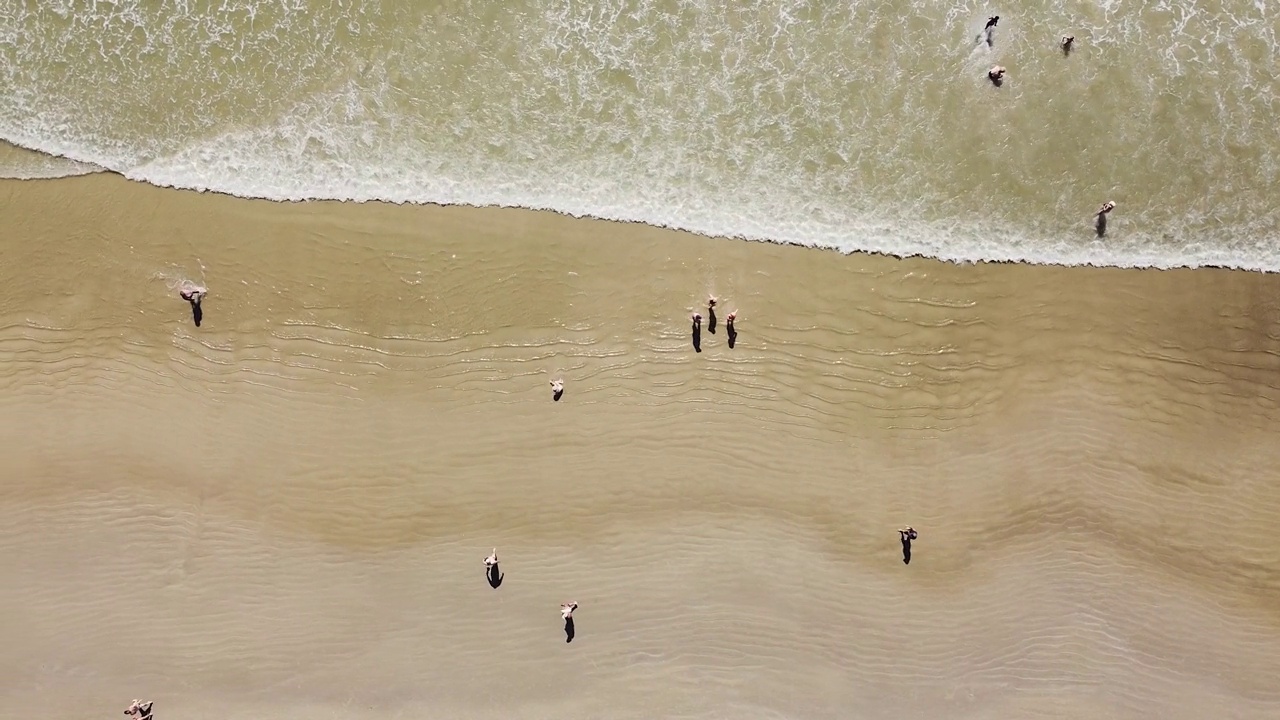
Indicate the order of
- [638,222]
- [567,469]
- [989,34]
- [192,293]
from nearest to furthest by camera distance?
[192,293] < [567,469] < [638,222] < [989,34]

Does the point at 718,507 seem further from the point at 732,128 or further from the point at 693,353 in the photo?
the point at 732,128

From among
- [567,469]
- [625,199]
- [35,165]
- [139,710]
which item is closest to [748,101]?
[625,199]

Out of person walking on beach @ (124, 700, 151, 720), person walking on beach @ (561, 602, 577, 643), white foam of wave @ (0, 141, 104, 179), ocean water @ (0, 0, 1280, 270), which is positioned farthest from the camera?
ocean water @ (0, 0, 1280, 270)

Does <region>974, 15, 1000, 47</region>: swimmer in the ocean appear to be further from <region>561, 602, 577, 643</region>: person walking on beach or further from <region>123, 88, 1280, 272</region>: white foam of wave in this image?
<region>561, 602, 577, 643</region>: person walking on beach

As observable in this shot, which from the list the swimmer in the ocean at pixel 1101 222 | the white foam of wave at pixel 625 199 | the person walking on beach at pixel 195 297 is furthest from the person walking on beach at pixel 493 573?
the swimmer in the ocean at pixel 1101 222

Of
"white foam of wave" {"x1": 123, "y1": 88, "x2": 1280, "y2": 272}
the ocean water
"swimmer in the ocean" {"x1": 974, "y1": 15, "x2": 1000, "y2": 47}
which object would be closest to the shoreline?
"white foam of wave" {"x1": 123, "y1": 88, "x2": 1280, "y2": 272}

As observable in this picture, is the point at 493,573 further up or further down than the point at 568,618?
further up

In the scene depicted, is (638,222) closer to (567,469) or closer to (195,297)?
(567,469)
